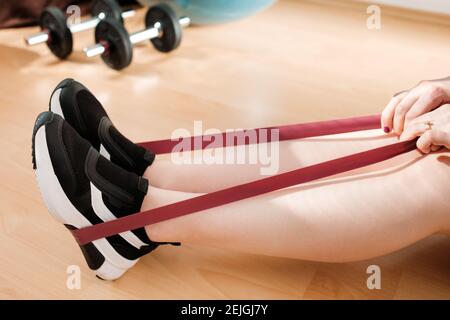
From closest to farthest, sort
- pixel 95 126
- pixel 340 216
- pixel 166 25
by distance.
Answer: pixel 340 216
pixel 95 126
pixel 166 25

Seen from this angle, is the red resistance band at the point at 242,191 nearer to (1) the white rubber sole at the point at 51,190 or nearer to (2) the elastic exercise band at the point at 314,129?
(1) the white rubber sole at the point at 51,190

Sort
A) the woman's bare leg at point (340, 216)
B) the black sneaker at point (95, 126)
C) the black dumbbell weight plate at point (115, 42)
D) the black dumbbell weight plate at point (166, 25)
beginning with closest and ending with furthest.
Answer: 1. the woman's bare leg at point (340, 216)
2. the black sneaker at point (95, 126)
3. the black dumbbell weight plate at point (115, 42)
4. the black dumbbell weight plate at point (166, 25)

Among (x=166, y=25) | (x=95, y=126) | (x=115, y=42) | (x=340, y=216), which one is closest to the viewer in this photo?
(x=340, y=216)

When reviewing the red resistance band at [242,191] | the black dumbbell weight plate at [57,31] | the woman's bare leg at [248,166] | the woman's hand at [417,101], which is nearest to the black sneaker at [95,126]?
the woman's bare leg at [248,166]

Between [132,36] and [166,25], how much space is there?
0.39 feet

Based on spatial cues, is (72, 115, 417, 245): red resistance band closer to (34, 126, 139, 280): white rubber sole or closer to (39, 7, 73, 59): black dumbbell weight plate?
(34, 126, 139, 280): white rubber sole

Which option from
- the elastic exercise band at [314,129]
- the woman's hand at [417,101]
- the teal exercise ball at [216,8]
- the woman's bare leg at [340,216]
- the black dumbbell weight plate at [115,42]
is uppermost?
the teal exercise ball at [216,8]

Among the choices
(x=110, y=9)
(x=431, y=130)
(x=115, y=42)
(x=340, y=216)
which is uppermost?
(x=110, y=9)

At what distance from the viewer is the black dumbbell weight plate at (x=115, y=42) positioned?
5.90ft

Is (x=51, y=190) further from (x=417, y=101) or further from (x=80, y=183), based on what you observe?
(x=417, y=101)

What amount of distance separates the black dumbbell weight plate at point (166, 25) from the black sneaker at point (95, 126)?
0.93m

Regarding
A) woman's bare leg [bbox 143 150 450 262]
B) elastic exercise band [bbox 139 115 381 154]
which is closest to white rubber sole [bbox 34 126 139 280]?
woman's bare leg [bbox 143 150 450 262]

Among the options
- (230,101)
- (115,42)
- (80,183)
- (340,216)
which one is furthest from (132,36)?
(340,216)

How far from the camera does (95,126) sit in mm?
1043
